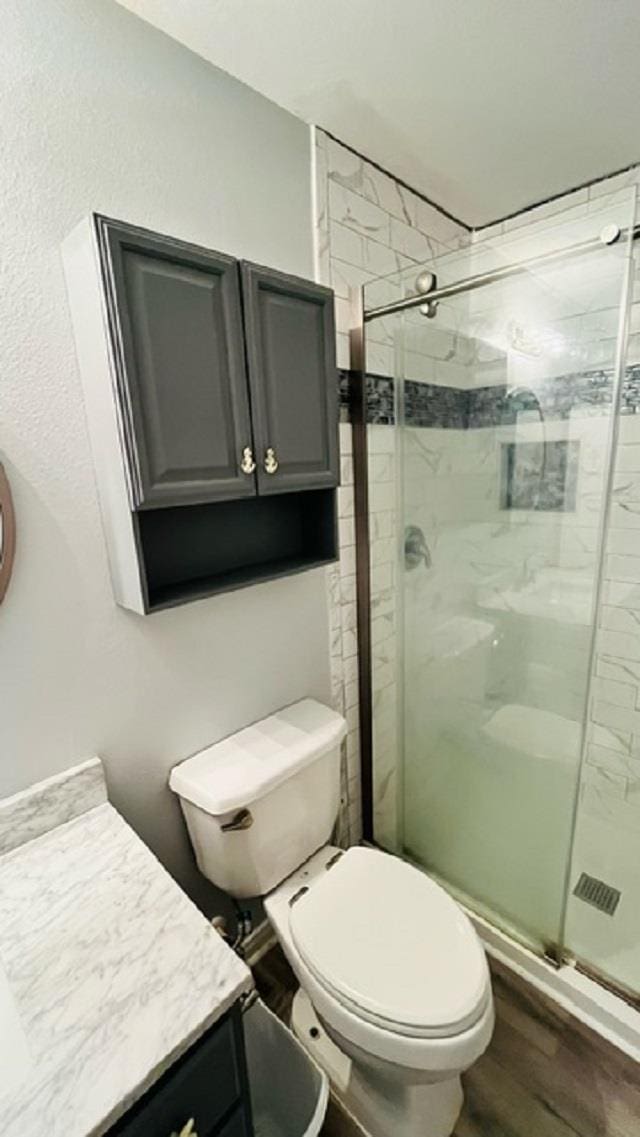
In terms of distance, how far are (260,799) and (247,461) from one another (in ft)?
2.53

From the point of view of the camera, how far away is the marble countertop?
1.81 feet

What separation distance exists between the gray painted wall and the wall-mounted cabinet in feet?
0.23

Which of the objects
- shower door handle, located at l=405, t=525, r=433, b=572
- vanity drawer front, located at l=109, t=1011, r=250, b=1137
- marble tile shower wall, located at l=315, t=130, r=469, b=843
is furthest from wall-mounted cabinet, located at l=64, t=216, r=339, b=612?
vanity drawer front, located at l=109, t=1011, r=250, b=1137

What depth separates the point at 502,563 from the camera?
63.2 inches

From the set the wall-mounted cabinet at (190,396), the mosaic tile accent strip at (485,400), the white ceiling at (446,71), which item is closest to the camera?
the wall-mounted cabinet at (190,396)

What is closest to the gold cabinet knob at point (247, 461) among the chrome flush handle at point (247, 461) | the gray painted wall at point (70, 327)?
the chrome flush handle at point (247, 461)

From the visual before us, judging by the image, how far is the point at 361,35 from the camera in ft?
3.11

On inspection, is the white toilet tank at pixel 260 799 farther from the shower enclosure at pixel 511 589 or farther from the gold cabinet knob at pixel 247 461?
the gold cabinet knob at pixel 247 461

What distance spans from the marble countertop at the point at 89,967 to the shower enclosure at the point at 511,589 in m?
0.97

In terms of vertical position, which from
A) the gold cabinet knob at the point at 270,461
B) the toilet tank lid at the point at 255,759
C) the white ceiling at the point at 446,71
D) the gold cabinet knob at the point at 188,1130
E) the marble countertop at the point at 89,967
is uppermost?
the white ceiling at the point at 446,71

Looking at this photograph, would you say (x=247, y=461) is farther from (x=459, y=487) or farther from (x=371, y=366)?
(x=459, y=487)

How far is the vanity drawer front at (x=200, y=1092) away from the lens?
579 mm

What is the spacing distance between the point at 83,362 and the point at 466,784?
5.61 feet

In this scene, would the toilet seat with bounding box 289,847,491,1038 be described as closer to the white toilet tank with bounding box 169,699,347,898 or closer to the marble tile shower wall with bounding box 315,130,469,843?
the white toilet tank with bounding box 169,699,347,898
